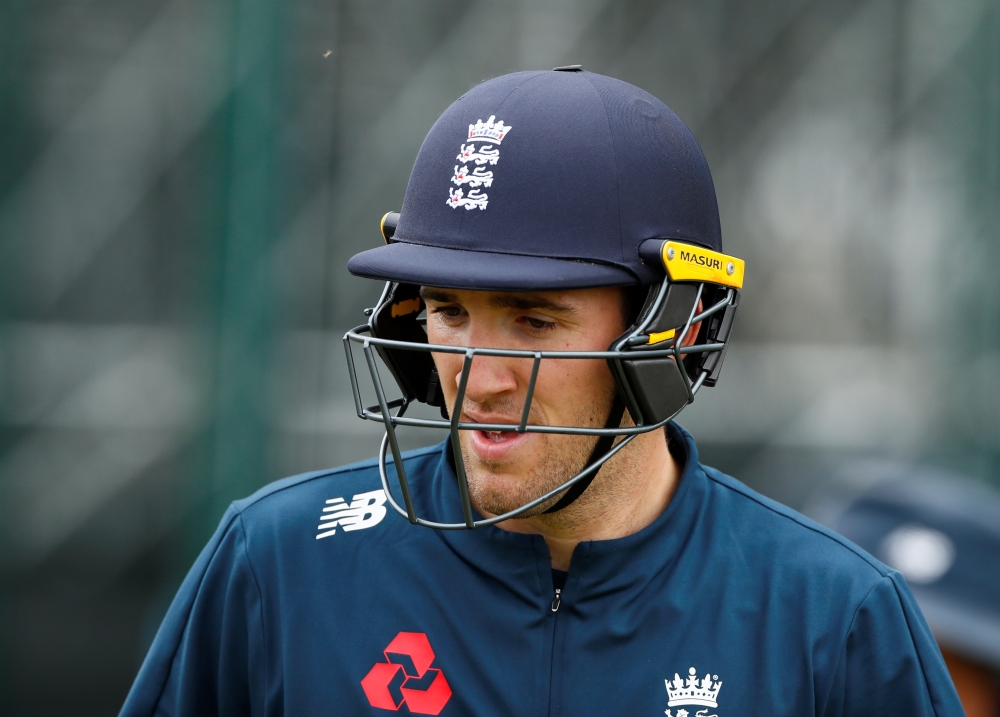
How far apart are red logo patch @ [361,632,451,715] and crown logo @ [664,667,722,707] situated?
324 millimetres

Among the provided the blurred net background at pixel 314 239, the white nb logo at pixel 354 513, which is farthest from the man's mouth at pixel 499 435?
the blurred net background at pixel 314 239

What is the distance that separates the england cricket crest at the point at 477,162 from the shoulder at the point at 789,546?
Result: 63 cm

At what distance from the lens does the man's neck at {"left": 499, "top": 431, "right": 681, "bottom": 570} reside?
1.73 metres

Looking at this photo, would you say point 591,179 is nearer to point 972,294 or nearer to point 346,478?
point 346,478

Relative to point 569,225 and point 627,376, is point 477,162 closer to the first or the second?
point 569,225

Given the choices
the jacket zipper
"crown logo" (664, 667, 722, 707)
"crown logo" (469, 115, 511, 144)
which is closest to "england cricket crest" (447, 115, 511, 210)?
"crown logo" (469, 115, 511, 144)

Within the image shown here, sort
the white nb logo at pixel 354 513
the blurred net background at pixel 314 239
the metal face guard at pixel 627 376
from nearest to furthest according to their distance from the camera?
the metal face guard at pixel 627 376 → the white nb logo at pixel 354 513 → the blurred net background at pixel 314 239

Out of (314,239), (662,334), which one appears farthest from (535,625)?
(314,239)

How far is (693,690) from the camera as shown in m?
1.59

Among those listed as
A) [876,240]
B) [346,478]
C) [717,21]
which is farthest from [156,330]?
[876,240]

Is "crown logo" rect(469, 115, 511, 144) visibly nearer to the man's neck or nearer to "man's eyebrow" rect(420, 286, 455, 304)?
"man's eyebrow" rect(420, 286, 455, 304)

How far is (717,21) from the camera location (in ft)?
11.9

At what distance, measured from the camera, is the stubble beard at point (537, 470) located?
1646mm

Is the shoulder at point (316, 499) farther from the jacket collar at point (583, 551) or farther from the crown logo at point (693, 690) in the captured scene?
the crown logo at point (693, 690)
